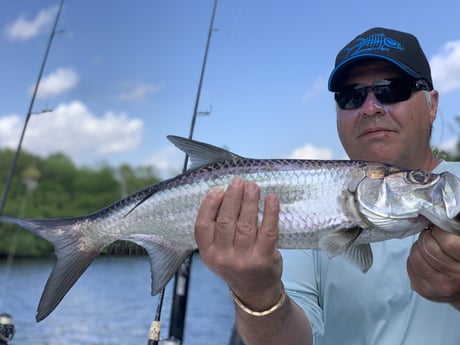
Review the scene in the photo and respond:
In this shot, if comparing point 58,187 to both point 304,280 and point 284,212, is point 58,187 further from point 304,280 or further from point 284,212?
point 284,212

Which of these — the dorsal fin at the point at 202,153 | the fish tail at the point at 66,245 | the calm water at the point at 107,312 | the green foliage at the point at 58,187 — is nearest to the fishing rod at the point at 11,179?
the fish tail at the point at 66,245

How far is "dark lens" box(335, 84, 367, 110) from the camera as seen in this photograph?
351 cm

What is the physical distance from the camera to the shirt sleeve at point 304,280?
10.5 feet

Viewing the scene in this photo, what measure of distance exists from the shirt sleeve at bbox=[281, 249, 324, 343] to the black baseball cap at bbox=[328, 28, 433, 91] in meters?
1.04

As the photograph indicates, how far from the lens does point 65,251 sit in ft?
9.29

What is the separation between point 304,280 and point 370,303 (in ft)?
1.24

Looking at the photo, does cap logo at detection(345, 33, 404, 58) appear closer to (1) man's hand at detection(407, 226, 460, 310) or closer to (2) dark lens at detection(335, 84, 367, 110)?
(2) dark lens at detection(335, 84, 367, 110)

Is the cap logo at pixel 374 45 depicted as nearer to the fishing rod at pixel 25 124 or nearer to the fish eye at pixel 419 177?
the fish eye at pixel 419 177

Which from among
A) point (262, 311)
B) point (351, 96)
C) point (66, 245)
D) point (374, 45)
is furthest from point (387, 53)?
point (66, 245)

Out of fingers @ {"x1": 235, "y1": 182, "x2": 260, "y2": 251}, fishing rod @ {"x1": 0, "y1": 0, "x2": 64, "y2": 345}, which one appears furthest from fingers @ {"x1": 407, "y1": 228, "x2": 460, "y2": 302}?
fishing rod @ {"x1": 0, "y1": 0, "x2": 64, "y2": 345}

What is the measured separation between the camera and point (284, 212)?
2666mm

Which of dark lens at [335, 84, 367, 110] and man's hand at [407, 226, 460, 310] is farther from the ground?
dark lens at [335, 84, 367, 110]

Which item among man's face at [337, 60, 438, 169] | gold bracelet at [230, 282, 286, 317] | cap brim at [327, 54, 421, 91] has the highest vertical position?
cap brim at [327, 54, 421, 91]

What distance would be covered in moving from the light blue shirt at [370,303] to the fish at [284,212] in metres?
0.48
